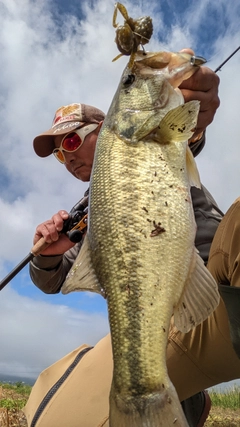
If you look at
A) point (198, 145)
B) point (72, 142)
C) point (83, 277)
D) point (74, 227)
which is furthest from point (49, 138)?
point (83, 277)

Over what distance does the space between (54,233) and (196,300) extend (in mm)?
2992

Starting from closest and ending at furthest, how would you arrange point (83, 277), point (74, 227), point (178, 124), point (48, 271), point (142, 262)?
point (142, 262)
point (83, 277)
point (178, 124)
point (74, 227)
point (48, 271)

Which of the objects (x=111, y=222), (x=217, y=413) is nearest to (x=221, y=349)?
(x=111, y=222)

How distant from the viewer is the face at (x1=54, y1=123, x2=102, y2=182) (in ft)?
19.7

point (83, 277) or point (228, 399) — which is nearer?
point (83, 277)

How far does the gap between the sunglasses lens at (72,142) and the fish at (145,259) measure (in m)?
3.57

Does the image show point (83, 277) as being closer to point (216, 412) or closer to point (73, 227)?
point (73, 227)

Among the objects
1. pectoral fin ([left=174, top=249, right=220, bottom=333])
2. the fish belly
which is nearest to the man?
pectoral fin ([left=174, top=249, right=220, bottom=333])

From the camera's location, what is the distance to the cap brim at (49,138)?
6047 mm

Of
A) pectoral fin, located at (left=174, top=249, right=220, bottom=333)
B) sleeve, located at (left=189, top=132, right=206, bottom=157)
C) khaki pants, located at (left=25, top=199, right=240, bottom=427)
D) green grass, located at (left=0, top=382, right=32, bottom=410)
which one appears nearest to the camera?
pectoral fin, located at (left=174, top=249, right=220, bottom=333)

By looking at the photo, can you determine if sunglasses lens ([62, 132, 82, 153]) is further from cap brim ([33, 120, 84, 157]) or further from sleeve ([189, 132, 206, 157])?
sleeve ([189, 132, 206, 157])

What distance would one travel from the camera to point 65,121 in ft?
20.4

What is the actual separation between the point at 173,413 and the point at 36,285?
4130 mm

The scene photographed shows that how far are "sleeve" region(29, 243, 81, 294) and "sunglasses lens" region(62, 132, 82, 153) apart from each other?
1.54m
